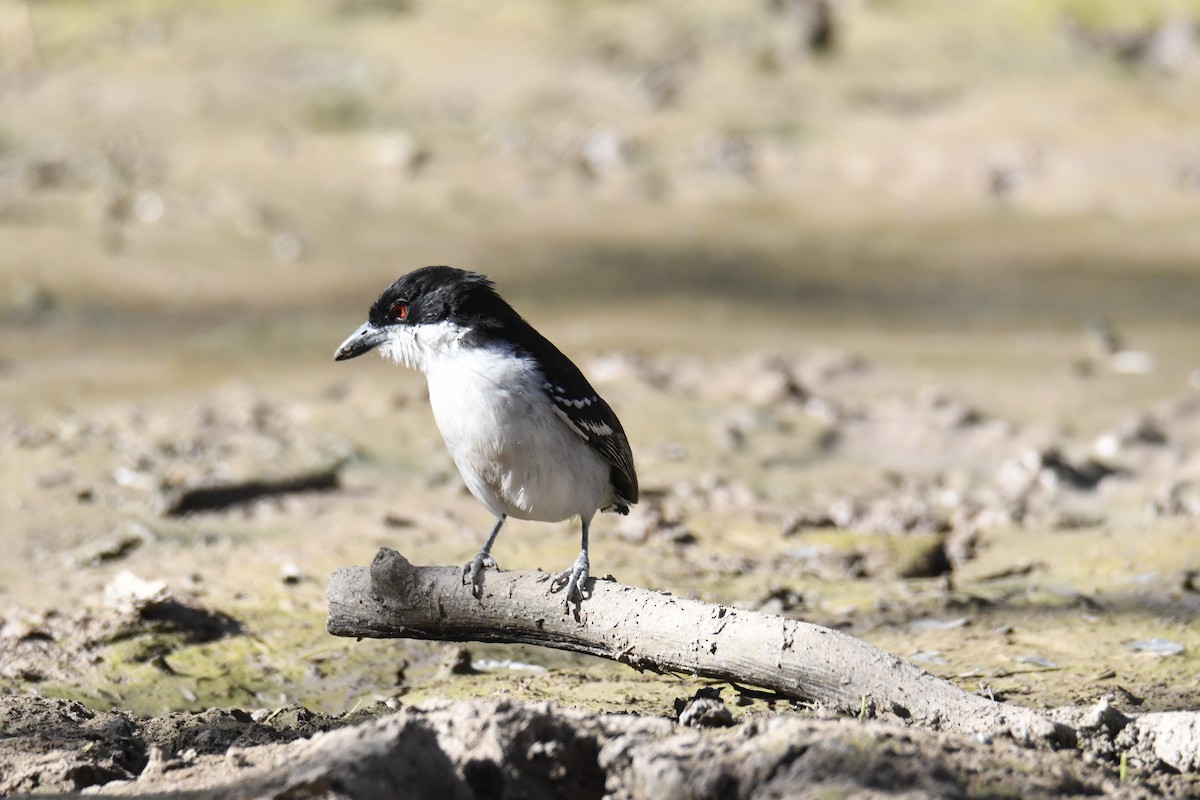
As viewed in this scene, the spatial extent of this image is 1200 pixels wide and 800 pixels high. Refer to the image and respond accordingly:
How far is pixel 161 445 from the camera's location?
7.25 m

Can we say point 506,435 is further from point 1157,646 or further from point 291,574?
point 1157,646

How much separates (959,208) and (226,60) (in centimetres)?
746

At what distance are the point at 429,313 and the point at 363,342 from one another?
13.6 inches

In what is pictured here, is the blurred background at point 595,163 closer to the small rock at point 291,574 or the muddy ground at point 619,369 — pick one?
the muddy ground at point 619,369

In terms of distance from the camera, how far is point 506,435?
4.41 m

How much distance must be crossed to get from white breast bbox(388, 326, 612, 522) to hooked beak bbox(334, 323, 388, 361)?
0.16 metres

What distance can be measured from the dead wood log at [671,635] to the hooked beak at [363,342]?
41.5 inches

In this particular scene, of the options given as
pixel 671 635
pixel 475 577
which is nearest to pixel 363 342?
pixel 475 577

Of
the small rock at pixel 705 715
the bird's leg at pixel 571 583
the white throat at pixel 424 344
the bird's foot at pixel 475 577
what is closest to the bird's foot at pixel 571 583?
the bird's leg at pixel 571 583

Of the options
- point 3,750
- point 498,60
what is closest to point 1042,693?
point 3,750

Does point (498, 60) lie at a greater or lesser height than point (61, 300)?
greater

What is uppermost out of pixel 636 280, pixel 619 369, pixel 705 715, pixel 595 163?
pixel 595 163

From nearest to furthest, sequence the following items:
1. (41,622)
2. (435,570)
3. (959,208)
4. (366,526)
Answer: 1. (435,570)
2. (41,622)
3. (366,526)
4. (959,208)

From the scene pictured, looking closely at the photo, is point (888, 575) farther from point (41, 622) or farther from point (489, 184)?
point (489, 184)
